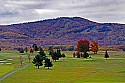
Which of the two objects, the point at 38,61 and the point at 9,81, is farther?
the point at 38,61

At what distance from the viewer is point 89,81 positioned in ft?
249

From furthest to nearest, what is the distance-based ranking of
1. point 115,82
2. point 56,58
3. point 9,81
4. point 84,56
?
point 84,56 → point 56,58 → point 9,81 → point 115,82

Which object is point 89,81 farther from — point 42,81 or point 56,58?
point 56,58

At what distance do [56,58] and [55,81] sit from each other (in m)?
84.8

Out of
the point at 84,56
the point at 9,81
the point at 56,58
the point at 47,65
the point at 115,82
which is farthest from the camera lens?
the point at 84,56

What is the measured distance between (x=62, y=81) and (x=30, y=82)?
686 centimetres

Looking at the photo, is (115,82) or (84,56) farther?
(84,56)

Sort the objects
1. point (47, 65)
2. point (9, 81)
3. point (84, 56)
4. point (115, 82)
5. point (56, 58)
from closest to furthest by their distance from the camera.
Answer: point (115, 82) → point (9, 81) → point (47, 65) → point (56, 58) → point (84, 56)

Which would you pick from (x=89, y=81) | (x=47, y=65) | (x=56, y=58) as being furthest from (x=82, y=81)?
(x=56, y=58)

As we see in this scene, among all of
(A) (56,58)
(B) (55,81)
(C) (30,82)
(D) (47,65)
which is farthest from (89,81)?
(A) (56,58)

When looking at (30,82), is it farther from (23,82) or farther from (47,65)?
(47,65)

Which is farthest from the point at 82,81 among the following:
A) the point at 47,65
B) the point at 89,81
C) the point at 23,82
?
the point at 47,65

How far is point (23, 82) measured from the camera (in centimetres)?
7619

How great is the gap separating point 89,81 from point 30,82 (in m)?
12.4
